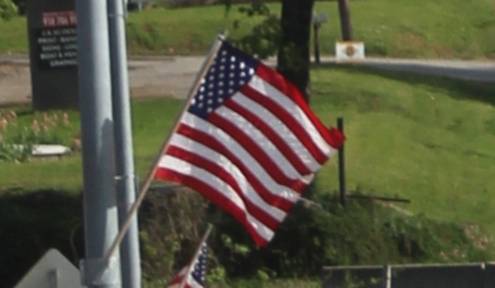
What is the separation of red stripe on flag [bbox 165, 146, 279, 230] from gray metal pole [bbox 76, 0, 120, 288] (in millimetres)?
809

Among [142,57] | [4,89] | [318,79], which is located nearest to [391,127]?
[318,79]

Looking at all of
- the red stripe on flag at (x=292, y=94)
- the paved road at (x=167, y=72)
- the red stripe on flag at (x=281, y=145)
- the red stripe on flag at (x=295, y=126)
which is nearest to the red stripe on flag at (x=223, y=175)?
the red stripe on flag at (x=281, y=145)

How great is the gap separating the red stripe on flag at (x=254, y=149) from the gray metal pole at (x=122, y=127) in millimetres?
572

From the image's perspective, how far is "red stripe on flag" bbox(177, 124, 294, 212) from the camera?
7.95 meters

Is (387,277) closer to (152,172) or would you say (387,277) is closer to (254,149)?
(254,149)

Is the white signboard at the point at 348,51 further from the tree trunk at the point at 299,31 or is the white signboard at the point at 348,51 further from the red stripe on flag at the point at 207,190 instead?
the red stripe on flag at the point at 207,190

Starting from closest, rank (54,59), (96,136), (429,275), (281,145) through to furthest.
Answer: (96,136)
(281,145)
(429,275)
(54,59)

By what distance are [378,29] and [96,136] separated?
1656 inches

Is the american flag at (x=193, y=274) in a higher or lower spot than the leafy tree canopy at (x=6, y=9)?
higher

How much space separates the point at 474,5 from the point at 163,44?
1407cm

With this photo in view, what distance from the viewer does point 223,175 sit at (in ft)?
27.0

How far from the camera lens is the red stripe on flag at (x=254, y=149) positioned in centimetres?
805

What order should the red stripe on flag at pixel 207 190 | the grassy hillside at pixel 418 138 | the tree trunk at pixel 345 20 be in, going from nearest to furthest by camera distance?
the red stripe on flag at pixel 207 190
the grassy hillside at pixel 418 138
the tree trunk at pixel 345 20

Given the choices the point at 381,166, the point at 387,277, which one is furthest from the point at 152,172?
the point at 381,166
